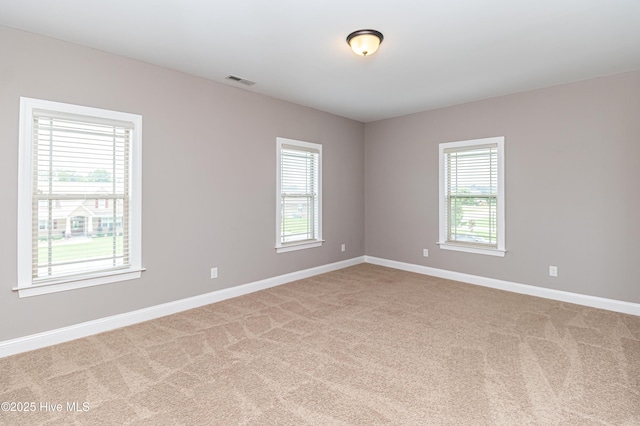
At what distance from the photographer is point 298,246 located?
5.01 m

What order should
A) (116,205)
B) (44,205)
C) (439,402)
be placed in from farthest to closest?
(116,205) → (44,205) → (439,402)

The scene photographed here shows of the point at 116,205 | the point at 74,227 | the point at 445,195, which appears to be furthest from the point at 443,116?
the point at 74,227

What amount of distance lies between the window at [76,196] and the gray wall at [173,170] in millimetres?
79

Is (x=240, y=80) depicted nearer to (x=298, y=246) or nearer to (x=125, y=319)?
(x=298, y=246)

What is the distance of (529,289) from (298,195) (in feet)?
11.3

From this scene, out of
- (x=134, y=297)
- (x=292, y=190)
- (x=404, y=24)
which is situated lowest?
(x=134, y=297)

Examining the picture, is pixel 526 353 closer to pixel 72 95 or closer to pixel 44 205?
pixel 44 205

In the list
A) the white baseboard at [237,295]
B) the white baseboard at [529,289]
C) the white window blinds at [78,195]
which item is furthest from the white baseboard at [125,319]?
the white baseboard at [529,289]

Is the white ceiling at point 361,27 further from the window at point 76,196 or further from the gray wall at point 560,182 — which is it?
the window at point 76,196

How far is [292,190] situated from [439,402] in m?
3.51

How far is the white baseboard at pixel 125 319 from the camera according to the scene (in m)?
Result: 2.71

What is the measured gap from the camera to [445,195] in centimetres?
511

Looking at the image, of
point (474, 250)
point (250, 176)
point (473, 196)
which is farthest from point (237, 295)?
point (473, 196)

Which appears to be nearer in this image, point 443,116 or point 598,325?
point 598,325
